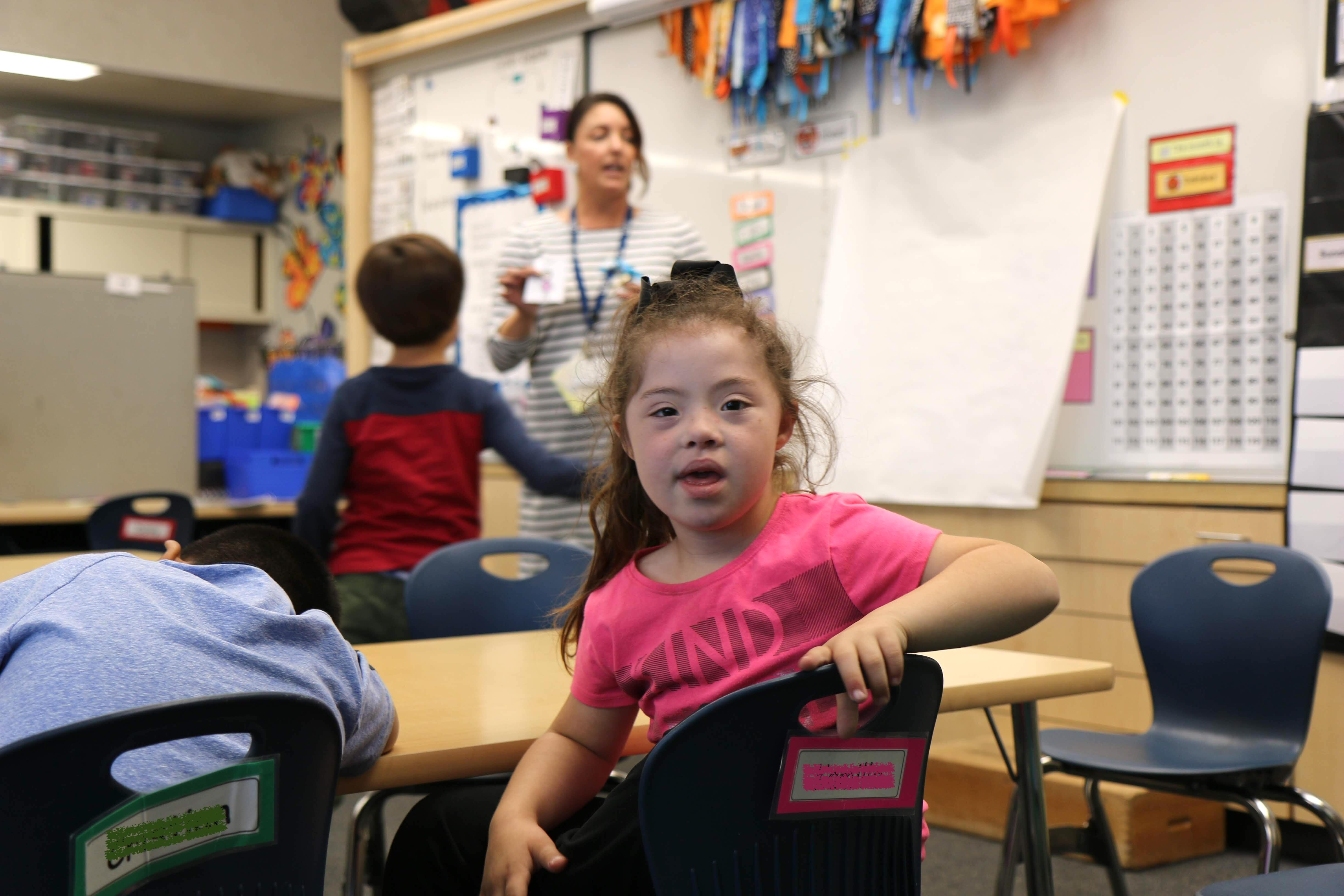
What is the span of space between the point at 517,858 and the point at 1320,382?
7.17ft

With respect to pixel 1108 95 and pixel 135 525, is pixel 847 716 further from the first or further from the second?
pixel 135 525

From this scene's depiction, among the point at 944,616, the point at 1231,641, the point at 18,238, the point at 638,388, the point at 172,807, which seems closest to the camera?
the point at 172,807

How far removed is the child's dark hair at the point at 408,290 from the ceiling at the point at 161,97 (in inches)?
158

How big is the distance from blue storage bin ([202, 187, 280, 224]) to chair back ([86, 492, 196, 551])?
12.6 feet

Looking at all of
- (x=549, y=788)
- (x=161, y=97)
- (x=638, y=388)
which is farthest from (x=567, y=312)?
(x=161, y=97)

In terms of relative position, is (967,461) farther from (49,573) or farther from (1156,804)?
(49,573)

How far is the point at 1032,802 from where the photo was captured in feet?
5.42

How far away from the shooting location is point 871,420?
10.9 feet

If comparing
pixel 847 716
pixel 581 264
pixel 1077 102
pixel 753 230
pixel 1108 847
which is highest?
pixel 1077 102

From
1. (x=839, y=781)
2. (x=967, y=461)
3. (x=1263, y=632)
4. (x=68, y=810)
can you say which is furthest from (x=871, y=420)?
(x=68, y=810)

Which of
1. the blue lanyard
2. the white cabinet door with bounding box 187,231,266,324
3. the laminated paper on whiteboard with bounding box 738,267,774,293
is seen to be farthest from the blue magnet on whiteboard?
the white cabinet door with bounding box 187,231,266,324

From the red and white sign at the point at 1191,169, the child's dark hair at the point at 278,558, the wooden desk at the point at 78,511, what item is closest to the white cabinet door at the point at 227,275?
the wooden desk at the point at 78,511

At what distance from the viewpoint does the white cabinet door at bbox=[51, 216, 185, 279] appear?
641 cm

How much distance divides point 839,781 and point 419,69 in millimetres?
4435
